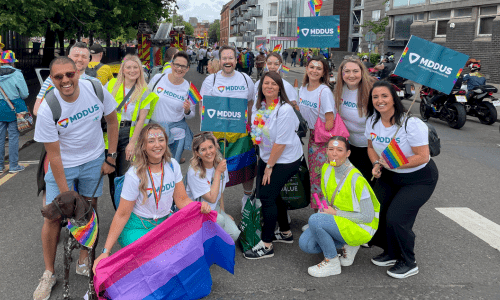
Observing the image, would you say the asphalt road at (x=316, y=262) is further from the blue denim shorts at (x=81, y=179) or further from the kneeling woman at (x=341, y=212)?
the blue denim shorts at (x=81, y=179)

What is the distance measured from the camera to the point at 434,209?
5742 millimetres

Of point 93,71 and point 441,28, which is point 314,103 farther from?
point 441,28

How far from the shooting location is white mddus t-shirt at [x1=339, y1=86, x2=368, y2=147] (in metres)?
4.52

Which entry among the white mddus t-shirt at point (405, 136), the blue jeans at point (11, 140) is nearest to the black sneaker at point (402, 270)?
the white mddus t-shirt at point (405, 136)

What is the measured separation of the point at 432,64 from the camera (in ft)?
14.1

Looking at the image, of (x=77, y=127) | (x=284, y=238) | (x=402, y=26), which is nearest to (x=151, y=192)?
(x=77, y=127)

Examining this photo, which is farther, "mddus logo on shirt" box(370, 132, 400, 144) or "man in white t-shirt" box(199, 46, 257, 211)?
"man in white t-shirt" box(199, 46, 257, 211)

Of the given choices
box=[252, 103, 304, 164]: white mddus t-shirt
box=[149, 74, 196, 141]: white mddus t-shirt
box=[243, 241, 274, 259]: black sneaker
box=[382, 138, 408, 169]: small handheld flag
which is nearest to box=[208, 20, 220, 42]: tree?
box=[149, 74, 196, 141]: white mddus t-shirt

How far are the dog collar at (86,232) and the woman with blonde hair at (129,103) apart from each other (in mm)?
1296

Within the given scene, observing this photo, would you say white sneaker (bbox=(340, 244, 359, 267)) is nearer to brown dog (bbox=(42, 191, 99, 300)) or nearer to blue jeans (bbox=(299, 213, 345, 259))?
blue jeans (bbox=(299, 213, 345, 259))

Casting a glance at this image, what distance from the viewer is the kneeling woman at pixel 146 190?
135 inches

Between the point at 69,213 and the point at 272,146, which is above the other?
the point at 272,146

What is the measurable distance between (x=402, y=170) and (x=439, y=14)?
27.4 m

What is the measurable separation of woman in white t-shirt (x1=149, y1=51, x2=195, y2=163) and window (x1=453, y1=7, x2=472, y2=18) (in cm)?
2475
